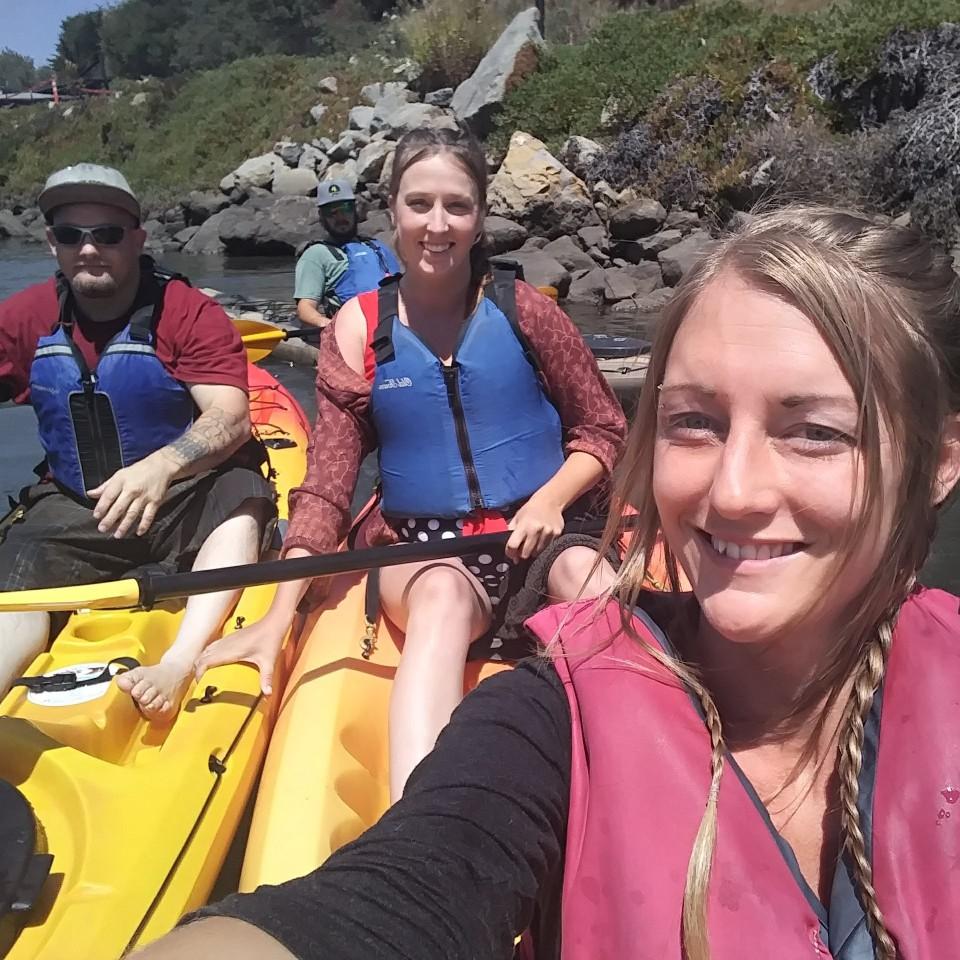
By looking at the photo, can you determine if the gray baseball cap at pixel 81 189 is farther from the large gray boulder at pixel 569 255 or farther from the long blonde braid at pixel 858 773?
the large gray boulder at pixel 569 255

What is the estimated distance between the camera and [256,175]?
15.6 metres

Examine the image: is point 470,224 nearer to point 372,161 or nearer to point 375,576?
point 375,576

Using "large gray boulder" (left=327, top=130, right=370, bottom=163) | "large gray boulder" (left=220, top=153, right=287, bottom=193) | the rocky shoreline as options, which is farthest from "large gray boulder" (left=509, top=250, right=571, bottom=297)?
"large gray boulder" (left=220, top=153, right=287, bottom=193)

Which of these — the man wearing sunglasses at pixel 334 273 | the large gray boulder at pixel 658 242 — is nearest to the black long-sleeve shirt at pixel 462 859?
the man wearing sunglasses at pixel 334 273

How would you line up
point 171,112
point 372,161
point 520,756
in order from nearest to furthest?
point 520,756 → point 372,161 → point 171,112

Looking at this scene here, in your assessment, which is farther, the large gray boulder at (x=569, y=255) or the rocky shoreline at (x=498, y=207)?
the large gray boulder at (x=569, y=255)

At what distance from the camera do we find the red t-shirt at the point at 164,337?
2.43 meters

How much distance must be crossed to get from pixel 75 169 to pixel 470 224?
3.58ft

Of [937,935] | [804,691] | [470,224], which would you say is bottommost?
[937,935]

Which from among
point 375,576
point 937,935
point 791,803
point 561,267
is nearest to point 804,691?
point 791,803

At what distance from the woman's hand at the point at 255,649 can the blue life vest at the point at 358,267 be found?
351 cm

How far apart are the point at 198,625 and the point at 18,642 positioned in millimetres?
384

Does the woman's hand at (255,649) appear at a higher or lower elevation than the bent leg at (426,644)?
lower

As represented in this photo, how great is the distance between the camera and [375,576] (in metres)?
2.11
